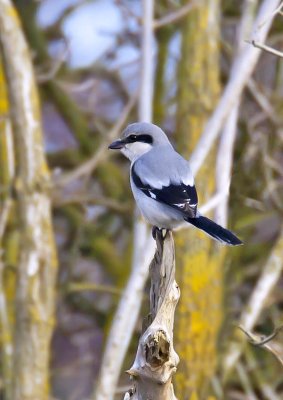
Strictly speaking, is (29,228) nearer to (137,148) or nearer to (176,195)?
(137,148)

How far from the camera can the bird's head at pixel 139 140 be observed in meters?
3.43

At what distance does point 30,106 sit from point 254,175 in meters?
1.34

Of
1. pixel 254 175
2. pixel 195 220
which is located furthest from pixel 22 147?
pixel 195 220

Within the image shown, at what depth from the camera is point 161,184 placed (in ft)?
10.7

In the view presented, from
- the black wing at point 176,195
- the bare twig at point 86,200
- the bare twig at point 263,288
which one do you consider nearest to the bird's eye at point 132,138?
the black wing at point 176,195

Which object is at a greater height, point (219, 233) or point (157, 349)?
point (219, 233)

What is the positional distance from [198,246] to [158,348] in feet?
8.01

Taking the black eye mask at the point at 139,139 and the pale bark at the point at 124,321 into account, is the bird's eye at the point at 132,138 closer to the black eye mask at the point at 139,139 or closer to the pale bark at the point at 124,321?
→ the black eye mask at the point at 139,139

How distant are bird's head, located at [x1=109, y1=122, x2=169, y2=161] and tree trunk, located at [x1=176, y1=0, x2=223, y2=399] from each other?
152 centimetres

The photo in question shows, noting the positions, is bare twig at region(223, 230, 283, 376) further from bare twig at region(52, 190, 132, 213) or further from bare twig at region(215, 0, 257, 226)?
bare twig at region(52, 190, 132, 213)

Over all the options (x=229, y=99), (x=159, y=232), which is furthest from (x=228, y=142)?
(x=159, y=232)

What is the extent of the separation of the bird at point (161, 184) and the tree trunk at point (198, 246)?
1.53 metres

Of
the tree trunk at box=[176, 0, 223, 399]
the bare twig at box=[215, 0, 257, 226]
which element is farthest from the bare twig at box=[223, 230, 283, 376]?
the bare twig at box=[215, 0, 257, 226]

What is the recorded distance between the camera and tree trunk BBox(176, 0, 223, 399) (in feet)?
15.9
